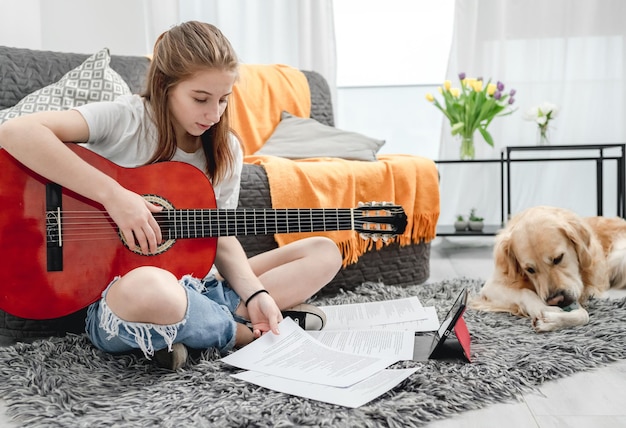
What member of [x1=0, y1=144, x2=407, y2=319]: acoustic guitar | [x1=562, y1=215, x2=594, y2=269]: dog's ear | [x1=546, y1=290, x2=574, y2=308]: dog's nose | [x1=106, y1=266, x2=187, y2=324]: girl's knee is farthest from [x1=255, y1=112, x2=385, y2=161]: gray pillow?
[x1=106, y1=266, x2=187, y2=324]: girl's knee

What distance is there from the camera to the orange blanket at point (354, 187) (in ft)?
6.49

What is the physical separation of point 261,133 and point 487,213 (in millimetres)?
1664

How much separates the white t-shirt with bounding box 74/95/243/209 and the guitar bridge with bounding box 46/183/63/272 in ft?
0.52

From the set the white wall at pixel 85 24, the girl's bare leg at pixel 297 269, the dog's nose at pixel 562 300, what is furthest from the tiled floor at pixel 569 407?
the white wall at pixel 85 24

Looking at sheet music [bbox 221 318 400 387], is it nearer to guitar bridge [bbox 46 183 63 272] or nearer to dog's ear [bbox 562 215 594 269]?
guitar bridge [bbox 46 183 63 272]

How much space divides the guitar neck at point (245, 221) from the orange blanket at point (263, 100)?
1.26 metres

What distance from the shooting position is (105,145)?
1.39 metres

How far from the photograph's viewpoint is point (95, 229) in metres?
1.30

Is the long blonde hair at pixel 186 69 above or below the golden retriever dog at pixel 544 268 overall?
above

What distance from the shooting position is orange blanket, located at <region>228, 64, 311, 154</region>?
2.67 meters

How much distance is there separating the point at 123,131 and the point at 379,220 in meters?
0.59

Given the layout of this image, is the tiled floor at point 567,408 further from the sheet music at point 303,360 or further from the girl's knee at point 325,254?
the girl's knee at point 325,254

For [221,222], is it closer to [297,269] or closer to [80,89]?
[297,269]

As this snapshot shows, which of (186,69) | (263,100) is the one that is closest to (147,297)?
(186,69)
